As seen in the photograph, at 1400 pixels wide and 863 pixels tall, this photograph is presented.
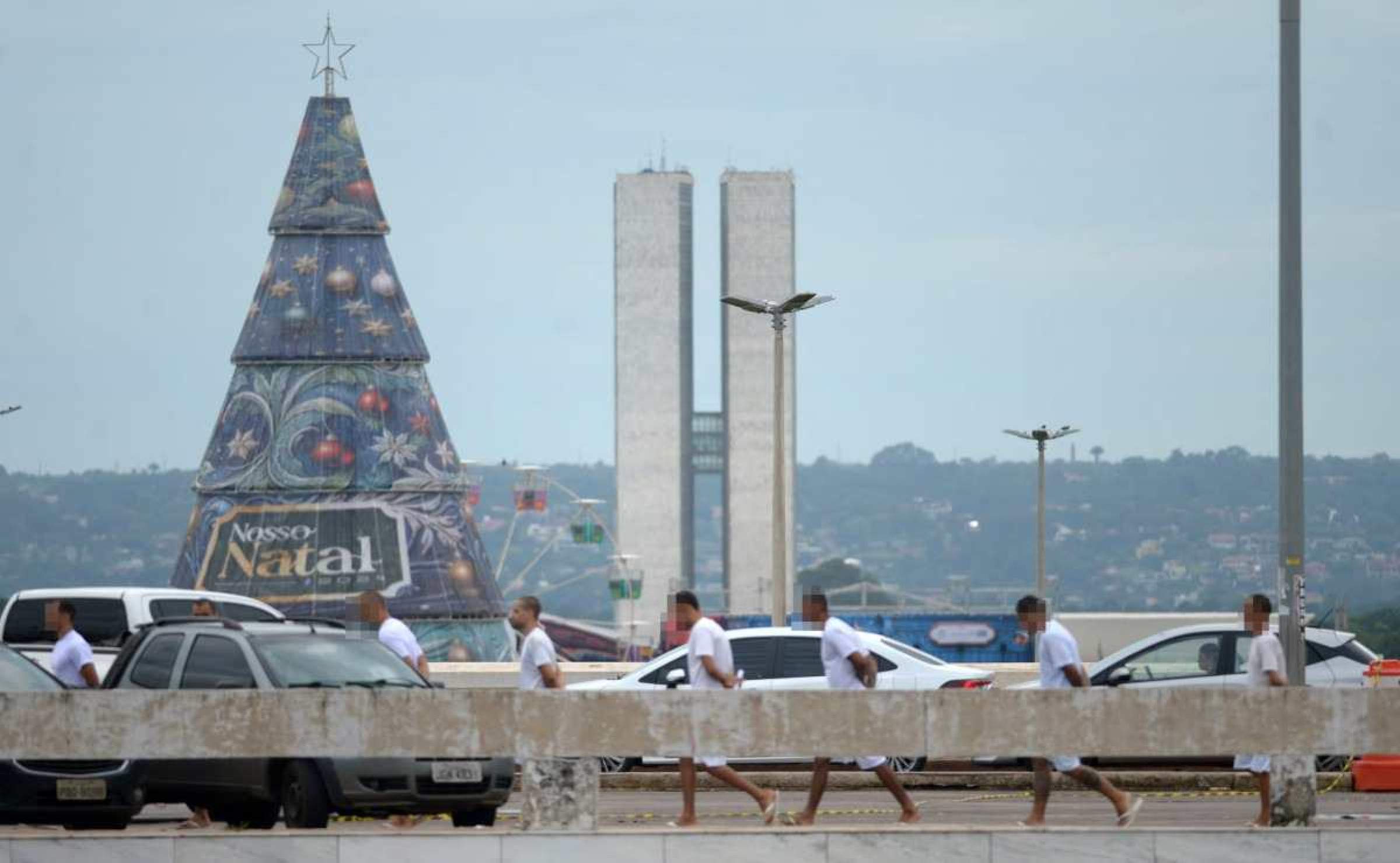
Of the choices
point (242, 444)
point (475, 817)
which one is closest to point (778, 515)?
point (242, 444)

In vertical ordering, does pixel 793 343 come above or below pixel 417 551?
above

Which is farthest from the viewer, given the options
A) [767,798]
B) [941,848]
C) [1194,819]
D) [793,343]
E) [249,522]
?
[793,343]

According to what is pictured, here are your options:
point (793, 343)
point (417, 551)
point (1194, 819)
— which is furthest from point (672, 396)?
point (1194, 819)

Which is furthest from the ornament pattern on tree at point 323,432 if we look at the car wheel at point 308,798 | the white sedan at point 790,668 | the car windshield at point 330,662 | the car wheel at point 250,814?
the car wheel at point 308,798

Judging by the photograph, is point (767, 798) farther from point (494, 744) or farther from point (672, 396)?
point (672, 396)

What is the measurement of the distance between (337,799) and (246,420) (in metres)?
49.0

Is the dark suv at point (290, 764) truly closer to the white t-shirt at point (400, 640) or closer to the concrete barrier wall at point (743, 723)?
the concrete barrier wall at point (743, 723)

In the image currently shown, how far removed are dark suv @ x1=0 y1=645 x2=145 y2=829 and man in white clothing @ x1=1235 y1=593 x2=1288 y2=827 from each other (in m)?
7.03

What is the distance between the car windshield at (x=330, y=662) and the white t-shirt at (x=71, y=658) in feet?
7.92

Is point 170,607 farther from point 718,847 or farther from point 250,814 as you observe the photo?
point 718,847

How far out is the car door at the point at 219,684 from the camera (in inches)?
666

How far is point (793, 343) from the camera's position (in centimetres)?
15525

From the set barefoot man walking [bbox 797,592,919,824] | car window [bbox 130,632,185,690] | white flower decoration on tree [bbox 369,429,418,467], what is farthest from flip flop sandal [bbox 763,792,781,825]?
white flower decoration on tree [bbox 369,429,418,467]

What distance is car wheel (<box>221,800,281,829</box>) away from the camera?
17.4m
